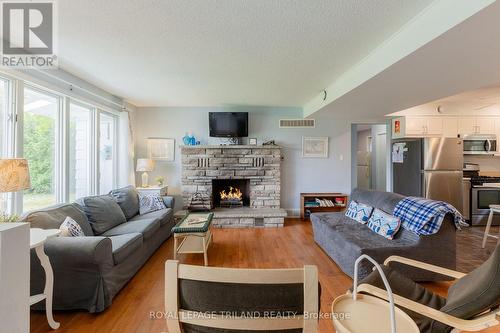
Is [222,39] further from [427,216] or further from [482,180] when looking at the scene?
[482,180]

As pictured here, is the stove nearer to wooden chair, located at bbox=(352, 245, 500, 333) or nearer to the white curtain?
wooden chair, located at bbox=(352, 245, 500, 333)

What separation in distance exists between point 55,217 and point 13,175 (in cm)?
82

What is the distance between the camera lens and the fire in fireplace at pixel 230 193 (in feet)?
16.6

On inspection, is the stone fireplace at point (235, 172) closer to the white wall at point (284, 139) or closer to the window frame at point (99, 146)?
the white wall at point (284, 139)

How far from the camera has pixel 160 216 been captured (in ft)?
11.5

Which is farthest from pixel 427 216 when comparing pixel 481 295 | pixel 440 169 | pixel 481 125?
pixel 481 125

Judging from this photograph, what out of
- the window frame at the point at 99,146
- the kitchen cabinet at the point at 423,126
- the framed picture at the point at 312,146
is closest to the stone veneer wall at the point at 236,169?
the framed picture at the point at 312,146

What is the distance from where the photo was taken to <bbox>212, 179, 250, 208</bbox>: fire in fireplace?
5.05 meters

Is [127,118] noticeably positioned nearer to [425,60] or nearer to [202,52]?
[202,52]

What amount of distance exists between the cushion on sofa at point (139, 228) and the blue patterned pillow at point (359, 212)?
2750 mm

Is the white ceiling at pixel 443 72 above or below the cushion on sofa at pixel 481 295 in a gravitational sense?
above

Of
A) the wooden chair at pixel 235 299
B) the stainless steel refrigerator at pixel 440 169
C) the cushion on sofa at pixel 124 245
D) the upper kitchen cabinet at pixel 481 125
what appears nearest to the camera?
the wooden chair at pixel 235 299

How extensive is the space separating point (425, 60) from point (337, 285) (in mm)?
2268

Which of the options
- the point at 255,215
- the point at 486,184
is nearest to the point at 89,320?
the point at 255,215
